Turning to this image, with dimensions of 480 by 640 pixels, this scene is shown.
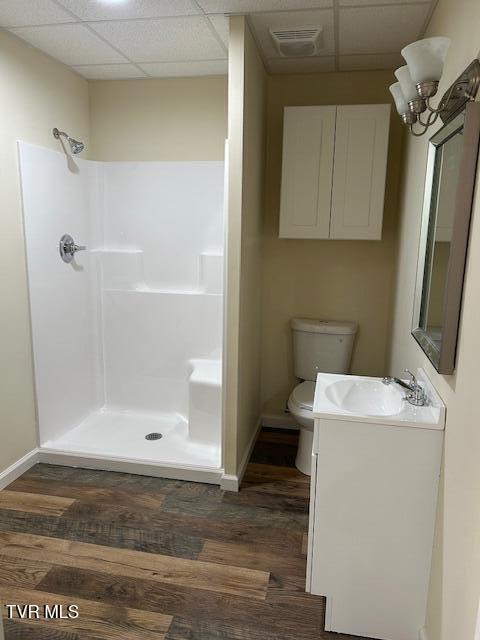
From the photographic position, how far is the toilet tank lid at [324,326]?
9.83 ft

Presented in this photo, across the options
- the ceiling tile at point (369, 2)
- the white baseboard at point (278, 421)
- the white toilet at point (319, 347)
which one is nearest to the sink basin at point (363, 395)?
the white toilet at point (319, 347)

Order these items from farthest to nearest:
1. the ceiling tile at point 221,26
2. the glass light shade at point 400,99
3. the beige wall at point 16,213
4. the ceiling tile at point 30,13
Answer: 1. the beige wall at point 16,213
2. the ceiling tile at point 221,26
3. the ceiling tile at point 30,13
4. the glass light shade at point 400,99

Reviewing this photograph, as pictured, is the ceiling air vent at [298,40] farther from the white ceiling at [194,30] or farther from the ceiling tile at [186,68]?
the ceiling tile at [186,68]

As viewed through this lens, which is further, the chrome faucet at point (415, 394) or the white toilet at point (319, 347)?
the white toilet at point (319, 347)

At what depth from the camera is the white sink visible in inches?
62.1

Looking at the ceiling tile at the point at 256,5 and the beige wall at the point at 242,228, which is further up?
the ceiling tile at the point at 256,5

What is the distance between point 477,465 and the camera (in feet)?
3.84

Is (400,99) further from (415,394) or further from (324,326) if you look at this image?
(324,326)

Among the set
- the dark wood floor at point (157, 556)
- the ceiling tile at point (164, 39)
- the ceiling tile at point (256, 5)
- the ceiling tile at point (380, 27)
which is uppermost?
the ceiling tile at point (380, 27)

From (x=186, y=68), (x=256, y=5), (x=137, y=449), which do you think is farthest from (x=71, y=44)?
(x=137, y=449)

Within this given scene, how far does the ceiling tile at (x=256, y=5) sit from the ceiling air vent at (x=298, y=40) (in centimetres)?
22

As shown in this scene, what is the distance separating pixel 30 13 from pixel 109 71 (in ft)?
2.62

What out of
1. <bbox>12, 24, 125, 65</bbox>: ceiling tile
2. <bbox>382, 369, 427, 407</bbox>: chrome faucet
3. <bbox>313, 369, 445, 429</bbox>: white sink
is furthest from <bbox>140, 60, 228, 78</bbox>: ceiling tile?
<bbox>382, 369, 427, 407</bbox>: chrome faucet

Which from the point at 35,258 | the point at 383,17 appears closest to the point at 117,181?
the point at 35,258
